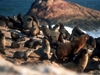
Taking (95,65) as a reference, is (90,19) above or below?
above

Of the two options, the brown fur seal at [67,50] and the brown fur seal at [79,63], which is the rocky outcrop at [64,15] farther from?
the brown fur seal at [79,63]

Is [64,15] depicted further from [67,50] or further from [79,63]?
[79,63]

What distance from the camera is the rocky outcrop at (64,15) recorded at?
20516 millimetres

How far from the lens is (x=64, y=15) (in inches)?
835

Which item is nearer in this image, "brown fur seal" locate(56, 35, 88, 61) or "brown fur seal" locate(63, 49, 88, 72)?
"brown fur seal" locate(63, 49, 88, 72)

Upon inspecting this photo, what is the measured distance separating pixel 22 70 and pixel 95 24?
20715 millimetres

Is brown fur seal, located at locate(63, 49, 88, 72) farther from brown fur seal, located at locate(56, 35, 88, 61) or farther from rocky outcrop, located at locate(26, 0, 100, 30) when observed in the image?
rocky outcrop, located at locate(26, 0, 100, 30)

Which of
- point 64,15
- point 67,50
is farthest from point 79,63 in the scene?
point 64,15

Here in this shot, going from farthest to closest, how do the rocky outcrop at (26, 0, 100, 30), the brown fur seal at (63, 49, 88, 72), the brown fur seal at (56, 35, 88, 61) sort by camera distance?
1. the rocky outcrop at (26, 0, 100, 30)
2. the brown fur seal at (56, 35, 88, 61)
3. the brown fur seal at (63, 49, 88, 72)

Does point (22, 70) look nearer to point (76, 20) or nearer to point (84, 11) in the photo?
point (76, 20)

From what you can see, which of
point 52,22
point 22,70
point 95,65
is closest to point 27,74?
point 22,70

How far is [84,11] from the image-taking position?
2250 centimetres

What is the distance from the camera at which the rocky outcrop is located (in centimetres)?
2052

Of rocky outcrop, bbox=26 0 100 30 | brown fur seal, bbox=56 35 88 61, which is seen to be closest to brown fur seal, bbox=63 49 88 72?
brown fur seal, bbox=56 35 88 61
